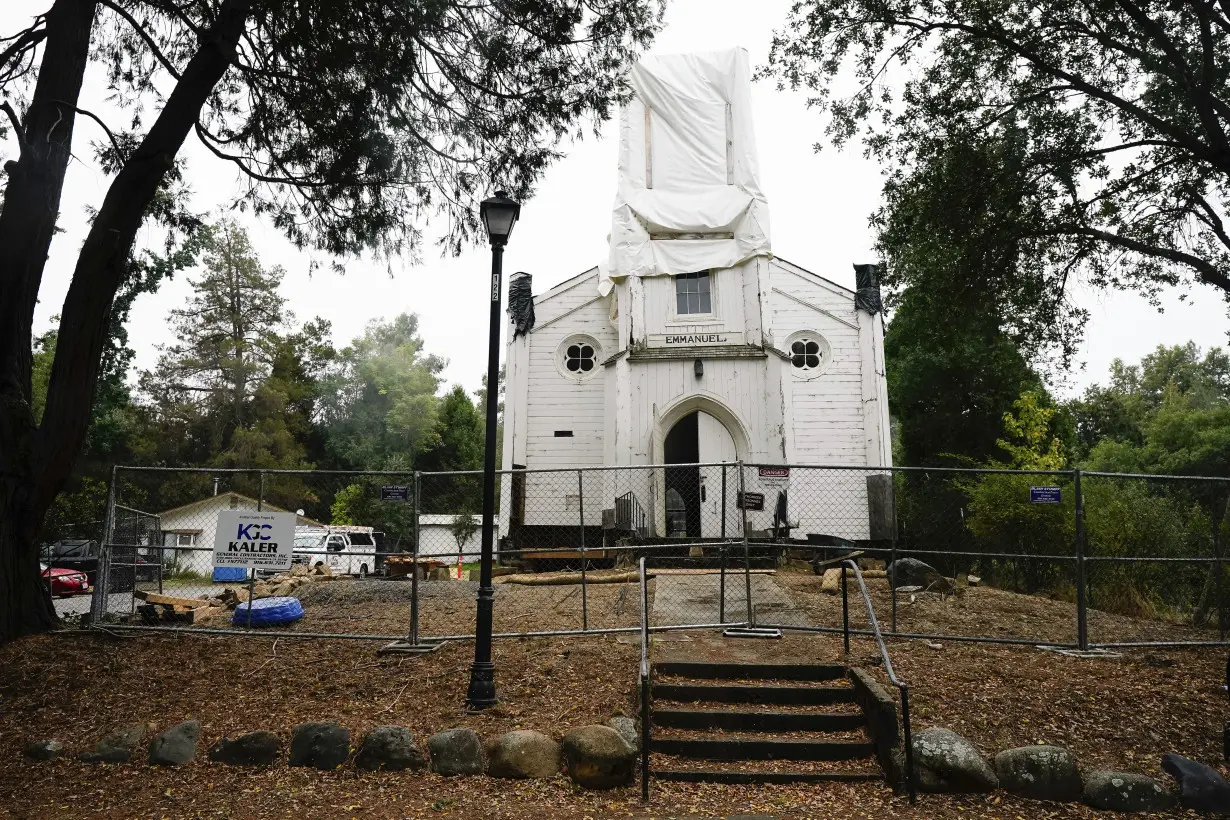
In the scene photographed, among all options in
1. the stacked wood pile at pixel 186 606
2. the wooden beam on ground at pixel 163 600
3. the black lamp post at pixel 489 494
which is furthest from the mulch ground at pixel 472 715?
the wooden beam on ground at pixel 163 600

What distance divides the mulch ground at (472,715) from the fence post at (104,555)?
48 cm

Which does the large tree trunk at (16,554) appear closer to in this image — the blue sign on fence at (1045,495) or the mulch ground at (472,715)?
the mulch ground at (472,715)

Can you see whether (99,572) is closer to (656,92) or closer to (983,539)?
(983,539)

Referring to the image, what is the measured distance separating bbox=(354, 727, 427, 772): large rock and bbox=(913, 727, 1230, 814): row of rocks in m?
3.88

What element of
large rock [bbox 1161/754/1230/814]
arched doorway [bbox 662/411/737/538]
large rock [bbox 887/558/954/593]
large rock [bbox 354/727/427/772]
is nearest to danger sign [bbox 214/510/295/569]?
large rock [bbox 354/727/427/772]

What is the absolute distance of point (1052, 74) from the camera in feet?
31.0

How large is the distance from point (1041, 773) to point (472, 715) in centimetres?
453

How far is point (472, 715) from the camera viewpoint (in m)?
6.67

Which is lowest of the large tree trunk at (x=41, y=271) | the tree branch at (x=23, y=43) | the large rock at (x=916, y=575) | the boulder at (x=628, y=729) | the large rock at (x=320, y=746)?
the large rock at (x=320, y=746)

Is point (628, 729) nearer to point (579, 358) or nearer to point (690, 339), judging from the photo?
point (690, 339)

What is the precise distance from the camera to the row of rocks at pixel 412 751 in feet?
19.1

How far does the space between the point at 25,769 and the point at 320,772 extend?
2.43 m

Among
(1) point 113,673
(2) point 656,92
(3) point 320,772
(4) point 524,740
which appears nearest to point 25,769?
(1) point 113,673

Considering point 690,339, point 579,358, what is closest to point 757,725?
point 690,339
